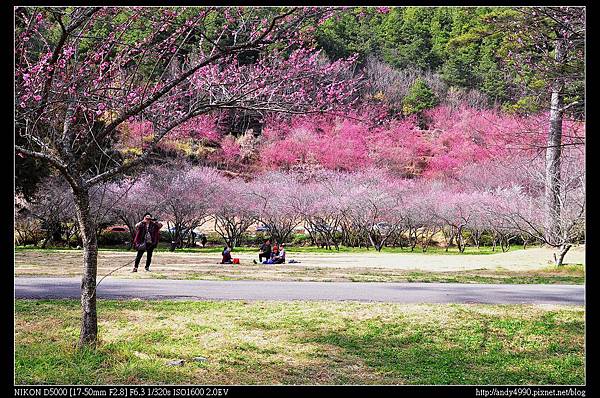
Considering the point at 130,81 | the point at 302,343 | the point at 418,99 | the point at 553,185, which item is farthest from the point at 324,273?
the point at 418,99

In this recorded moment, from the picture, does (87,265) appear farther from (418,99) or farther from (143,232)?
(418,99)

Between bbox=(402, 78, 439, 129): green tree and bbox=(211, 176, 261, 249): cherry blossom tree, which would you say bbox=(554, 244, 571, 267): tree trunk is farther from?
bbox=(402, 78, 439, 129): green tree

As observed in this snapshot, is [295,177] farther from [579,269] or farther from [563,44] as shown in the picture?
[563,44]

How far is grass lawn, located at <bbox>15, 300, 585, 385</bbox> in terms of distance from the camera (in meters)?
4.84

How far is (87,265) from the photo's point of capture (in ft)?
16.8

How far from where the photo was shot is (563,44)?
7.47 meters

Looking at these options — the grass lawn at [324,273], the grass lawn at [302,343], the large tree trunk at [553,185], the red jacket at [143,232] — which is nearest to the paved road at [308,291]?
the grass lawn at [302,343]

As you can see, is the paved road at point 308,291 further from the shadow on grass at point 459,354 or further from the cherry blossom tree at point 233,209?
the cherry blossom tree at point 233,209

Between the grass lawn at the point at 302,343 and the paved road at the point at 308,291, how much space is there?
2.16 ft

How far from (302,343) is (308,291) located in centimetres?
341

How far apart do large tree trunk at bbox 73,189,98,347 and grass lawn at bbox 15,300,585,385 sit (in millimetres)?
179

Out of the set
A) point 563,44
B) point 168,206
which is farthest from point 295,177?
point 563,44

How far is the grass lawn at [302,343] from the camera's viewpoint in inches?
191
